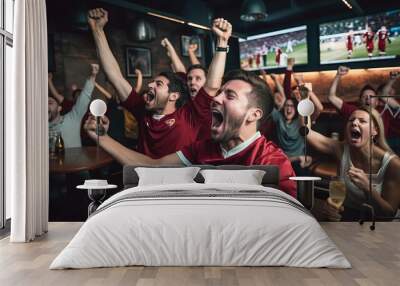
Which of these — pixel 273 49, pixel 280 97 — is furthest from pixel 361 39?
pixel 280 97

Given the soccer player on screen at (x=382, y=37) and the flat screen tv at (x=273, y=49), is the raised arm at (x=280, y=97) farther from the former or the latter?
the soccer player on screen at (x=382, y=37)

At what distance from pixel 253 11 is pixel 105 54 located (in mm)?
2209

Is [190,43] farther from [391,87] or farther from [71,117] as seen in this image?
[391,87]

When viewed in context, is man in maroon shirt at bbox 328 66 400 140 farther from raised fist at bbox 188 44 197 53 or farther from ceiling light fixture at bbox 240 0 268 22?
raised fist at bbox 188 44 197 53

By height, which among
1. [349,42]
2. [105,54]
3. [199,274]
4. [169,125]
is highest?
[349,42]

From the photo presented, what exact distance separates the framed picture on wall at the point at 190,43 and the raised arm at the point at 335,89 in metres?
1.91

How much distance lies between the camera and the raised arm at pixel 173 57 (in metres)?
7.30

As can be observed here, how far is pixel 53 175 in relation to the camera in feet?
23.9

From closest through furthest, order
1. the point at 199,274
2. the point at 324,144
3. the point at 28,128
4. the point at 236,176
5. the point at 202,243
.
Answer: the point at 199,274 → the point at 202,243 → the point at 28,128 → the point at 236,176 → the point at 324,144

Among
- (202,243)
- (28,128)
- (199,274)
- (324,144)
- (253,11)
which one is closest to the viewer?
(199,274)

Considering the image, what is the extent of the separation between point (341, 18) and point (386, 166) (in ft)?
7.03

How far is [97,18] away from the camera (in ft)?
23.9

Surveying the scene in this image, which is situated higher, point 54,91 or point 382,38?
point 382,38

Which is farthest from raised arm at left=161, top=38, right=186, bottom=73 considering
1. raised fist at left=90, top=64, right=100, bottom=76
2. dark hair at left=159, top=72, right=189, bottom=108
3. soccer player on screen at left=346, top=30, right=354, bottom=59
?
soccer player on screen at left=346, top=30, right=354, bottom=59
